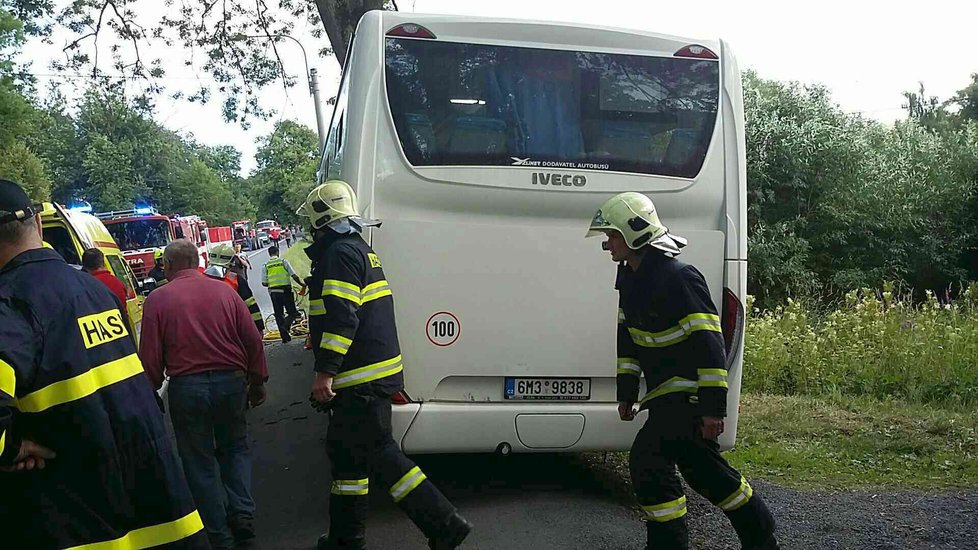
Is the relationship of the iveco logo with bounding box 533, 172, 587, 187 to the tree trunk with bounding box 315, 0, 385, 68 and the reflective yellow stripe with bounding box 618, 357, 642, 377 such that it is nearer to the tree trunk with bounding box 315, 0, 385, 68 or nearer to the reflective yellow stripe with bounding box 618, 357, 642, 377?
the reflective yellow stripe with bounding box 618, 357, 642, 377

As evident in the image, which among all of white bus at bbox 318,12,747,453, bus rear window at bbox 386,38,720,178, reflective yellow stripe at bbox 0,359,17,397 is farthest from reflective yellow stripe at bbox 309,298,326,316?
reflective yellow stripe at bbox 0,359,17,397

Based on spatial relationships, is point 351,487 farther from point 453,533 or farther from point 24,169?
point 24,169

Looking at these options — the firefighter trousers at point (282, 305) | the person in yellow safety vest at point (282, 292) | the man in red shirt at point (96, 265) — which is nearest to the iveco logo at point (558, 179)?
the man in red shirt at point (96, 265)

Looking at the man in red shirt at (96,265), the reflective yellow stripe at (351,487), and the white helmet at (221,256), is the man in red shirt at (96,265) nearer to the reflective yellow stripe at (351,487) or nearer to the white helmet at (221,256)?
the white helmet at (221,256)

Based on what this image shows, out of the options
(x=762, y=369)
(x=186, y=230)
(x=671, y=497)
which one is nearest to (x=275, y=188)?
(x=186, y=230)

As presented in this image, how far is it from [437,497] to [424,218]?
163 cm

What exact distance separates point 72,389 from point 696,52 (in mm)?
4258

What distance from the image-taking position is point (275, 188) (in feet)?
212

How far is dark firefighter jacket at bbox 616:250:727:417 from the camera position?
13.5 ft

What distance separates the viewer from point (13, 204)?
2639 mm

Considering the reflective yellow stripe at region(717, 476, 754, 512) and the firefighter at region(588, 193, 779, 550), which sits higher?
the firefighter at region(588, 193, 779, 550)

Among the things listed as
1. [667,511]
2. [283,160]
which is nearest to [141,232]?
[667,511]

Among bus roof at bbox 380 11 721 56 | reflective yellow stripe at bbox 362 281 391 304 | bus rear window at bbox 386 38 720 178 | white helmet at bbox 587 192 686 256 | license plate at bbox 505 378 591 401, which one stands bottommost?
license plate at bbox 505 378 591 401

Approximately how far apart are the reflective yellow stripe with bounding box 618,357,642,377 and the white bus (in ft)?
2.17
